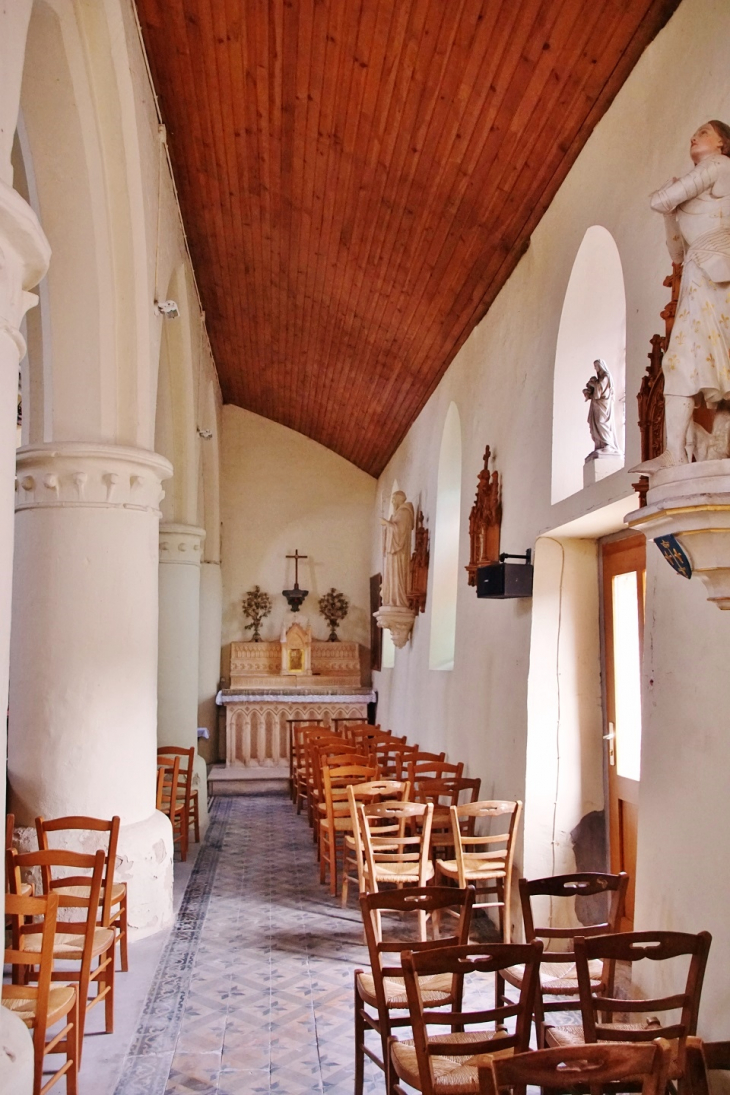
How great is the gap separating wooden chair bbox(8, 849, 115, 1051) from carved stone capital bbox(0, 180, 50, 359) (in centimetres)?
224

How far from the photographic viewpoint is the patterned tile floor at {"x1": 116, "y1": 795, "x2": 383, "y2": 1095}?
3838 millimetres

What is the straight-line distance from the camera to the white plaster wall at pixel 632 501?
3605 millimetres

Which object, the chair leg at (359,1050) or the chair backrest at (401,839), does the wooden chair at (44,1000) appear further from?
the chair backrest at (401,839)

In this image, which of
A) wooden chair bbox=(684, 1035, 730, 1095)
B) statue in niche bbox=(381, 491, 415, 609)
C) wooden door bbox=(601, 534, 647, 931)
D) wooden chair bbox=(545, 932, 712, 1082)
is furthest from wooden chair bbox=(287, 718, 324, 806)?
wooden chair bbox=(684, 1035, 730, 1095)

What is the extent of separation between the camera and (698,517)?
2.92m

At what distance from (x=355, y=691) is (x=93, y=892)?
9766 millimetres

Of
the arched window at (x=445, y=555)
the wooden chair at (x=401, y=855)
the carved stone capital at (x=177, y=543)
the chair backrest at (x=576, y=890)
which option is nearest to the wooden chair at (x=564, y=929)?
the chair backrest at (x=576, y=890)

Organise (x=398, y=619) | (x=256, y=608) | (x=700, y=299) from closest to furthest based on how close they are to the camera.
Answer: (x=700, y=299)
(x=398, y=619)
(x=256, y=608)

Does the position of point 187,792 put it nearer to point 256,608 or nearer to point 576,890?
point 576,890

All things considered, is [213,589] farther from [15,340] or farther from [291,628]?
[15,340]

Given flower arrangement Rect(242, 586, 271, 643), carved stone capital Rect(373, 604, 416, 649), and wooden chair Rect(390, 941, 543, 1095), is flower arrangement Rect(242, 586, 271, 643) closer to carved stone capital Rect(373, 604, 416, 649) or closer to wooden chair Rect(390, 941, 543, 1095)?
carved stone capital Rect(373, 604, 416, 649)

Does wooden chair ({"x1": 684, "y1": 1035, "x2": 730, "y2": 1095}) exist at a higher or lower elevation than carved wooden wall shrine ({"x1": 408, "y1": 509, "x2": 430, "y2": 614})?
lower

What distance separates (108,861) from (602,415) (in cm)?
351

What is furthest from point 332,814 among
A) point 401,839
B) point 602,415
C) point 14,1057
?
point 14,1057
